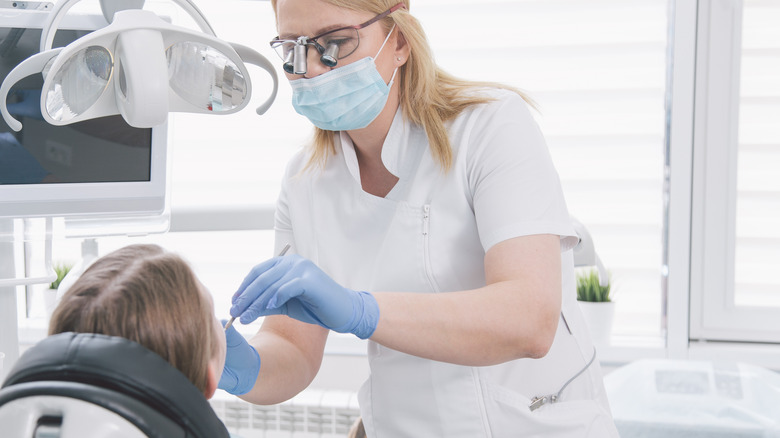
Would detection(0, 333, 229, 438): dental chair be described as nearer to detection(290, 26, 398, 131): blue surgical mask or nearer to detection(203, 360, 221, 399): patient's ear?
detection(203, 360, 221, 399): patient's ear

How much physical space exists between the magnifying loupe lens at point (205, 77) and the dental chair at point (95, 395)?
0.43 metres

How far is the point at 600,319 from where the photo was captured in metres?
2.37

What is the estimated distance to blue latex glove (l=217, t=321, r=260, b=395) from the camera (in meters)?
1.17

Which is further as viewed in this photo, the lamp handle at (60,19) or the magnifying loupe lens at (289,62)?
the magnifying loupe lens at (289,62)

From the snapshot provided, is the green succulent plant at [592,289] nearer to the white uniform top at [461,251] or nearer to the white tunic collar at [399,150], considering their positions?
the white uniform top at [461,251]

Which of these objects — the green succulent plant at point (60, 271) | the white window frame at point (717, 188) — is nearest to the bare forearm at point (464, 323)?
the white window frame at point (717, 188)

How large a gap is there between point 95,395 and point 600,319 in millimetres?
1985

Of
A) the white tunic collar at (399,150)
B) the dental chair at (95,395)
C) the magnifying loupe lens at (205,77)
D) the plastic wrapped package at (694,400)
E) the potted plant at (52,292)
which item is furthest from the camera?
the potted plant at (52,292)

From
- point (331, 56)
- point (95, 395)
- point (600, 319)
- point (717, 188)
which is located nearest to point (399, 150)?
point (331, 56)

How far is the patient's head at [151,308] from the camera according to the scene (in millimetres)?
835

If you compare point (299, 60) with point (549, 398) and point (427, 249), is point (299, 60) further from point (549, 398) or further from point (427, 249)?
point (549, 398)

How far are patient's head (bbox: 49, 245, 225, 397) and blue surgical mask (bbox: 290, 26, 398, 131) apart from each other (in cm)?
46

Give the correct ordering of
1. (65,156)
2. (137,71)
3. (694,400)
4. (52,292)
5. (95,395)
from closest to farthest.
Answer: (95,395) → (137,71) → (65,156) → (694,400) → (52,292)

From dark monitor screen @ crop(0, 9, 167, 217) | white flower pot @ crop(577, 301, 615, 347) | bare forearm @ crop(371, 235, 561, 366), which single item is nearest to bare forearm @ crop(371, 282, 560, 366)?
bare forearm @ crop(371, 235, 561, 366)
